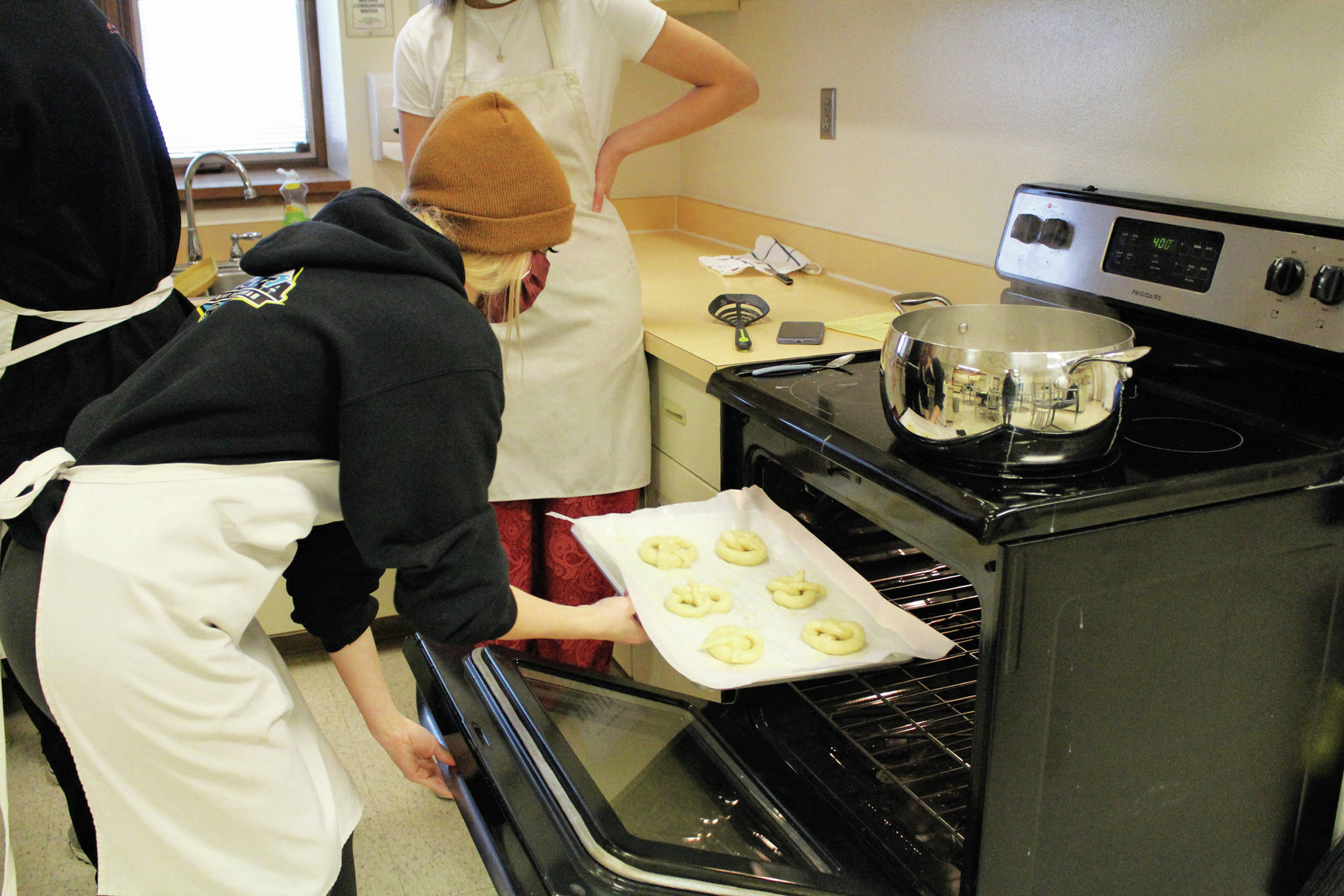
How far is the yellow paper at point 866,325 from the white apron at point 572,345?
1.08 feet

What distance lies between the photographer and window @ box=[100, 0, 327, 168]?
276 centimetres

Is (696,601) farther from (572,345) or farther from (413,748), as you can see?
(572,345)

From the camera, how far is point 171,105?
111 inches

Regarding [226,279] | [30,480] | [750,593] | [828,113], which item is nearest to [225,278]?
[226,279]

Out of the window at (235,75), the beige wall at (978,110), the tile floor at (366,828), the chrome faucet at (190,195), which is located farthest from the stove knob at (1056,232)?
the window at (235,75)

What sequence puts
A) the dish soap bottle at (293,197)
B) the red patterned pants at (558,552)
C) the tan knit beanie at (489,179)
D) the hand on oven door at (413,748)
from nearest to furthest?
the tan knit beanie at (489,179) < the hand on oven door at (413,748) < the red patterned pants at (558,552) < the dish soap bottle at (293,197)

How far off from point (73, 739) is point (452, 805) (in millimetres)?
1191

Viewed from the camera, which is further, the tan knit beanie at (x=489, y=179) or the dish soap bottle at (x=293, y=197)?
the dish soap bottle at (x=293, y=197)

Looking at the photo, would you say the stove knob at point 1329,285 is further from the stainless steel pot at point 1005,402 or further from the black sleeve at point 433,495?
the black sleeve at point 433,495

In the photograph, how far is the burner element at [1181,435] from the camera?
41.0 inches

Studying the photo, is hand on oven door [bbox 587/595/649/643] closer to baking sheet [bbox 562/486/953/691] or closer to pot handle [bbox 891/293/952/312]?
baking sheet [bbox 562/486/953/691]

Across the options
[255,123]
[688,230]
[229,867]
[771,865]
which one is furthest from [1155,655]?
[255,123]

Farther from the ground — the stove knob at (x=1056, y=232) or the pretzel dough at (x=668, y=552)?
the stove knob at (x=1056, y=232)

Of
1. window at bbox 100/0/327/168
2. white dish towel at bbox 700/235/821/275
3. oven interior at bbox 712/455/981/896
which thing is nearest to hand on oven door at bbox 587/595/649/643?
Result: oven interior at bbox 712/455/981/896
